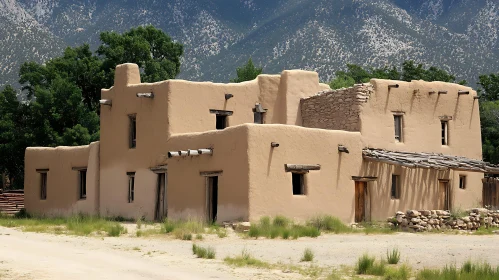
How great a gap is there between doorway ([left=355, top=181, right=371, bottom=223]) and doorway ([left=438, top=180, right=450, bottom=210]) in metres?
3.85

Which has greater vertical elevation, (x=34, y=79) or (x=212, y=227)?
(x=34, y=79)

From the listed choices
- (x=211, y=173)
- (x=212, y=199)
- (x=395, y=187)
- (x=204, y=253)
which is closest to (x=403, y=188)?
(x=395, y=187)

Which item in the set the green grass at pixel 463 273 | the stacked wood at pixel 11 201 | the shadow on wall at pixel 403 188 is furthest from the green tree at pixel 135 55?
the green grass at pixel 463 273

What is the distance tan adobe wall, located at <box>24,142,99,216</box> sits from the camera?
103 ft

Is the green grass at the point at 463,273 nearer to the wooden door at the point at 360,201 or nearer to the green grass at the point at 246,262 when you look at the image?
the green grass at the point at 246,262

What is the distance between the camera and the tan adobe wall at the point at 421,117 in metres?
28.7

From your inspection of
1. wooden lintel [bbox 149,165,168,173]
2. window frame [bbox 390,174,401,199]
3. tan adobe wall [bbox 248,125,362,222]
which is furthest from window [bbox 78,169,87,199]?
window frame [bbox 390,174,401,199]

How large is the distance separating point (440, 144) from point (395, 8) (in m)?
47.8

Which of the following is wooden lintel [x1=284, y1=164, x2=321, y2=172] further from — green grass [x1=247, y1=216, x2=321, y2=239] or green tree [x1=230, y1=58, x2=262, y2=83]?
green tree [x1=230, y1=58, x2=262, y2=83]

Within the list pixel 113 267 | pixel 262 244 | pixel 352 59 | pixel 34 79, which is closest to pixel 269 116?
pixel 262 244

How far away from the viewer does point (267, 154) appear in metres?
24.5

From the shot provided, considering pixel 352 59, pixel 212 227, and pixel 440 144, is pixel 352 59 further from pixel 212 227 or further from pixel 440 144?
pixel 212 227

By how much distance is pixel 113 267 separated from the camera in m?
14.2

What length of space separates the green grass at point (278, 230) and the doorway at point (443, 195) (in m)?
8.64
